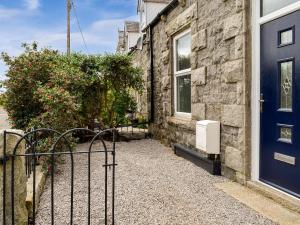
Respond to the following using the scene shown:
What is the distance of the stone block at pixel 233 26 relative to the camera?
13.8ft

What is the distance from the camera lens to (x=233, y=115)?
4.43 metres

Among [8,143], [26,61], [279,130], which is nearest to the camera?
[8,143]

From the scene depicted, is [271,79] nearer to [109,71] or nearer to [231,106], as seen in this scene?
[231,106]

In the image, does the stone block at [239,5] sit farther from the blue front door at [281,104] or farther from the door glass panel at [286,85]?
the door glass panel at [286,85]

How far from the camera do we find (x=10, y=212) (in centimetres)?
279

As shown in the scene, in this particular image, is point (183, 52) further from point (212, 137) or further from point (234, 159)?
point (234, 159)

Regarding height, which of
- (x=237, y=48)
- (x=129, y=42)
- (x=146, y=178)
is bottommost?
(x=146, y=178)

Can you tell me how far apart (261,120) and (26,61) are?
5147 millimetres

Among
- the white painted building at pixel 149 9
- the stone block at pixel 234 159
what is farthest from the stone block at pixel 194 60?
the white painted building at pixel 149 9

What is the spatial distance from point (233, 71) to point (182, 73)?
2.50 metres

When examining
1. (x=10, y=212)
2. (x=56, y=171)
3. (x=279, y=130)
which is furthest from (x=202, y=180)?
(x=10, y=212)

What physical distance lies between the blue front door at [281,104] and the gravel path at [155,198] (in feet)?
1.96

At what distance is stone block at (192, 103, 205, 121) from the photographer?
5.50 meters

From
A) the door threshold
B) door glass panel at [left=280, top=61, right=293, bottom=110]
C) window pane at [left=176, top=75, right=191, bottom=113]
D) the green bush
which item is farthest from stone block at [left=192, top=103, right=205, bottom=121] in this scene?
the green bush
